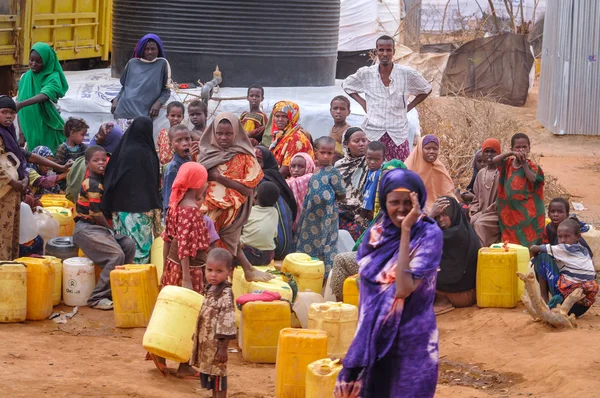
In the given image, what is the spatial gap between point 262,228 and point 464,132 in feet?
20.2

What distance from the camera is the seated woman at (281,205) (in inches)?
319

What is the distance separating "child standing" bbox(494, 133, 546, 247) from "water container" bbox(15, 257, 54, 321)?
12.0 feet

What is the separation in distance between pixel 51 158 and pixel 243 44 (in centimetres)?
423

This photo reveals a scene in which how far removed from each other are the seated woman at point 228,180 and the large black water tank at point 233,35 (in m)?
5.67

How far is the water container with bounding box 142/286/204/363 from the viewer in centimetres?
580

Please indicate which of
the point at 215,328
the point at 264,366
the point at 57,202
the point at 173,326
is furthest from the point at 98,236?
the point at 215,328

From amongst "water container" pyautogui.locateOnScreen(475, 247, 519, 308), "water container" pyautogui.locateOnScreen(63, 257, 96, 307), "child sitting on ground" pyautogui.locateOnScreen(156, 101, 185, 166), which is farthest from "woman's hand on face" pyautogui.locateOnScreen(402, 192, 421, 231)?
"child sitting on ground" pyautogui.locateOnScreen(156, 101, 185, 166)

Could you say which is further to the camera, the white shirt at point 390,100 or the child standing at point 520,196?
the white shirt at point 390,100

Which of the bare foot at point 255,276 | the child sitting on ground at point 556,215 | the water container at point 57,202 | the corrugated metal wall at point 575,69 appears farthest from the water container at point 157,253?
the corrugated metal wall at point 575,69

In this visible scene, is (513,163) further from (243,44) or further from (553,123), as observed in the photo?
(553,123)

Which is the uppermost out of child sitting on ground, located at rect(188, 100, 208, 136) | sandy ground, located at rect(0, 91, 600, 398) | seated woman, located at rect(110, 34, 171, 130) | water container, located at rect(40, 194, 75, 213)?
seated woman, located at rect(110, 34, 171, 130)

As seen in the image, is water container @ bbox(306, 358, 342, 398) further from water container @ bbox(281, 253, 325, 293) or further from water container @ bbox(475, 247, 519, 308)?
water container @ bbox(475, 247, 519, 308)

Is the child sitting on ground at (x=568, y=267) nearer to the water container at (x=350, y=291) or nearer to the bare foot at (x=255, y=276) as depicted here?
the water container at (x=350, y=291)

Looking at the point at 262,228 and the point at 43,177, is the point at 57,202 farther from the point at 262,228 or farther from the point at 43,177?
the point at 262,228
